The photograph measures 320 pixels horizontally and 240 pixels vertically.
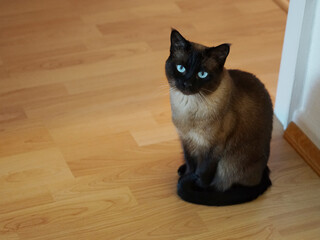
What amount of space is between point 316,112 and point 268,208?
412 mm

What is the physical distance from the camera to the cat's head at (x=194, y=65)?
1.57 meters

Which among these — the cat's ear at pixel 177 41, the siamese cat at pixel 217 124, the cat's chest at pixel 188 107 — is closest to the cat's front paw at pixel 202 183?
the siamese cat at pixel 217 124

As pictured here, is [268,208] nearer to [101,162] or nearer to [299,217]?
[299,217]

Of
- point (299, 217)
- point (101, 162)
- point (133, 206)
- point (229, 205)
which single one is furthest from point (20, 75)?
point (299, 217)

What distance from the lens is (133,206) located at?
181cm

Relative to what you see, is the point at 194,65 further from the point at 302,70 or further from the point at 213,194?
the point at 302,70

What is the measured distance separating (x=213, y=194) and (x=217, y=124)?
10.2 inches

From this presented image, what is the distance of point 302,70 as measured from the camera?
2.00 m

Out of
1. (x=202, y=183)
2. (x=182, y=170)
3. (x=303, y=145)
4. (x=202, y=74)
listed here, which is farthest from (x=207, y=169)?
(x=303, y=145)

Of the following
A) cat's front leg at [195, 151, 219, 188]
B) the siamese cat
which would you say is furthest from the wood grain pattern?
cat's front leg at [195, 151, 219, 188]

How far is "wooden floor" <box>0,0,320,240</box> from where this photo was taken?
1.75 m

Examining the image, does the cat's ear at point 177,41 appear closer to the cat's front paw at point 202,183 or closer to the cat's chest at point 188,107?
the cat's chest at point 188,107

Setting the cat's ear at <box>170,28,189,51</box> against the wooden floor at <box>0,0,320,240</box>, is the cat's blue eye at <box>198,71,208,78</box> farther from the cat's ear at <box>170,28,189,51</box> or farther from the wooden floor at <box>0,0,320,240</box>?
the wooden floor at <box>0,0,320,240</box>

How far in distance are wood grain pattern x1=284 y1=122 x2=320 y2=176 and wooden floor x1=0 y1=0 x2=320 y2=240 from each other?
2 cm
